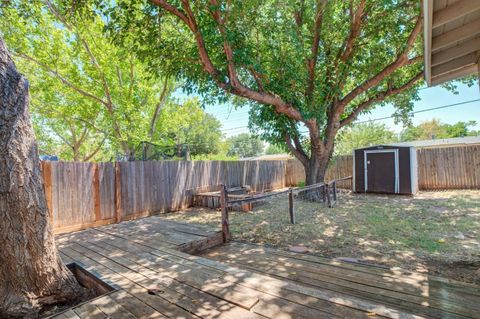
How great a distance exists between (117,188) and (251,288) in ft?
15.8

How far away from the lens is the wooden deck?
179cm

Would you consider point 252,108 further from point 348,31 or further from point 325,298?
point 325,298

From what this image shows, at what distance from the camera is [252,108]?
7.85 meters

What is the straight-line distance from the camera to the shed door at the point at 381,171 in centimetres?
877

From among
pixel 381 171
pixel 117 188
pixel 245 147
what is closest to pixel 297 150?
pixel 381 171

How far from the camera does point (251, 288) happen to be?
2.08 meters

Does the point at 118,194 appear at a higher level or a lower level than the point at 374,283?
higher

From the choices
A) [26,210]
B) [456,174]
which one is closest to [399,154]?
[456,174]

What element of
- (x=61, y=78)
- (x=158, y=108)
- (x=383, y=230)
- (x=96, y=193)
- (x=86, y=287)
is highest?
(x=61, y=78)

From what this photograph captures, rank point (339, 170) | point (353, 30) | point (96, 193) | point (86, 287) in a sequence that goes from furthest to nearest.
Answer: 1. point (339, 170)
2. point (353, 30)
3. point (96, 193)
4. point (86, 287)

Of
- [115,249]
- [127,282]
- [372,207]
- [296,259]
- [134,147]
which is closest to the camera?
[127,282]

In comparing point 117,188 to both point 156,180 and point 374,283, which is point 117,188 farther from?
point 374,283

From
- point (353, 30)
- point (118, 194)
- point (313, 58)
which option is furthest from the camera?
point (313, 58)

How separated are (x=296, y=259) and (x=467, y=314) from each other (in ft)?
5.29
